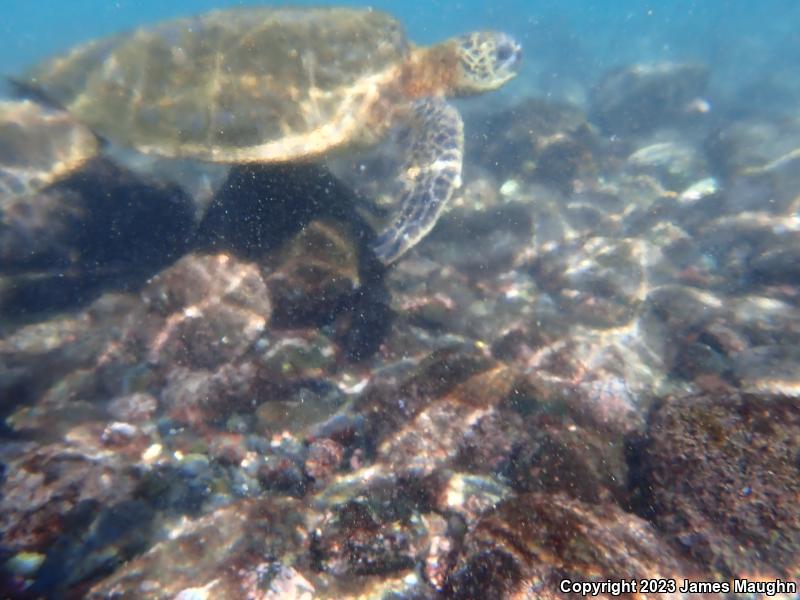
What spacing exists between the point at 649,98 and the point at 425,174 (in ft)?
46.3

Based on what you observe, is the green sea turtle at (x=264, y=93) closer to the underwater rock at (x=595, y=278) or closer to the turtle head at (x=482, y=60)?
the turtle head at (x=482, y=60)

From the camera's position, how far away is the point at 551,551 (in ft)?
7.32

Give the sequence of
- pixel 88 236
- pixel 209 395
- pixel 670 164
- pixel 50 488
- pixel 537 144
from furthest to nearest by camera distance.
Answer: pixel 670 164 < pixel 537 144 < pixel 88 236 < pixel 209 395 < pixel 50 488

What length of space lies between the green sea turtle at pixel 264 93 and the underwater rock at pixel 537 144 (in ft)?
15.4

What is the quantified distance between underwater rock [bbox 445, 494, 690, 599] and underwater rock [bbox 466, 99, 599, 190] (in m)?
9.56

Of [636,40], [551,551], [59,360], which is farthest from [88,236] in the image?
[636,40]

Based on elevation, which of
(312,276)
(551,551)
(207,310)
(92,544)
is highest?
(312,276)

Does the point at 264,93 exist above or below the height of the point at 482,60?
below

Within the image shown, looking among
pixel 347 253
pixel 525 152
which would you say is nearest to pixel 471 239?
pixel 347 253

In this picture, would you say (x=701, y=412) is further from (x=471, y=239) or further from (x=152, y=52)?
(x=152, y=52)

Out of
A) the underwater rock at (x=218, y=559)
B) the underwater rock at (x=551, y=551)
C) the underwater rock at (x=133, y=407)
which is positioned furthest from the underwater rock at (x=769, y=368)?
the underwater rock at (x=133, y=407)

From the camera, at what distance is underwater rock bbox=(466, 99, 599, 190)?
10.9 m

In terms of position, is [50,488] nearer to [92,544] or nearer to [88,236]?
[92,544]

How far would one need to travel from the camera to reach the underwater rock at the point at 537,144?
10.9 meters
